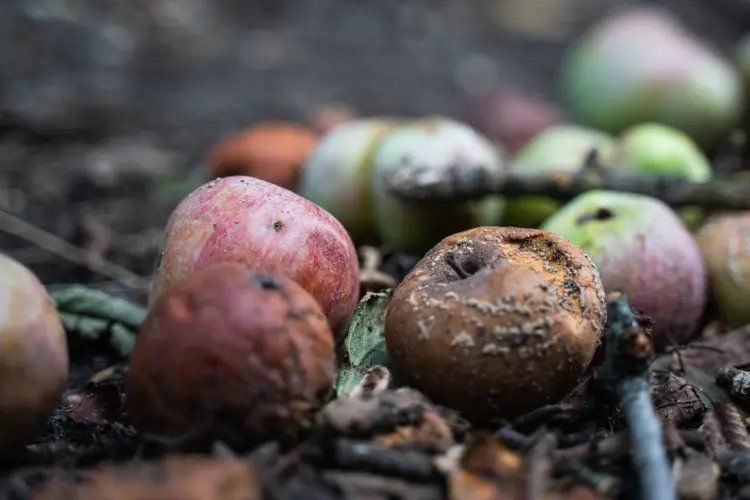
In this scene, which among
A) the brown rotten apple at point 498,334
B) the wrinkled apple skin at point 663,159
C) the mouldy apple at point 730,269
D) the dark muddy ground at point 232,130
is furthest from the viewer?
the wrinkled apple skin at point 663,159

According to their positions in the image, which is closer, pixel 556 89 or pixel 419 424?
pixel 419 424

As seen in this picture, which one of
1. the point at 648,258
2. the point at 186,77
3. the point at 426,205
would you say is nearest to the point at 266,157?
the point at 426,205

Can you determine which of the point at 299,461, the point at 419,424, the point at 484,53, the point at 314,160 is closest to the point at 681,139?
the point at 314,160

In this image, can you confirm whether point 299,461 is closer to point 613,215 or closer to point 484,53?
point 613,215

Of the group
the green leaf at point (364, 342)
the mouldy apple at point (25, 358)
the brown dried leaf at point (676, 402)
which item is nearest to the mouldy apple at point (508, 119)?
the green leaf at point (364, 342)

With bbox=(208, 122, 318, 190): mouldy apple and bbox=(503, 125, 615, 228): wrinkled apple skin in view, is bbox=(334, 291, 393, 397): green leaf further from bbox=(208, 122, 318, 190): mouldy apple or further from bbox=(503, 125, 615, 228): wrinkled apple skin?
bbox=(208, 122, 318, 190): mouldy apple

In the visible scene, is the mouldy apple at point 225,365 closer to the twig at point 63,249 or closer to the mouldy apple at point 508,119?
the twig at point 63,249

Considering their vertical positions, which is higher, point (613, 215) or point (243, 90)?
point (243, 90)

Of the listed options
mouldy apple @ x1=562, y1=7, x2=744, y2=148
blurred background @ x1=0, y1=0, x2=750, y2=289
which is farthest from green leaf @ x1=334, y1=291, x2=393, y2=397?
mouldy apple @ x1=562, y1=7, x2=744, y2=148
